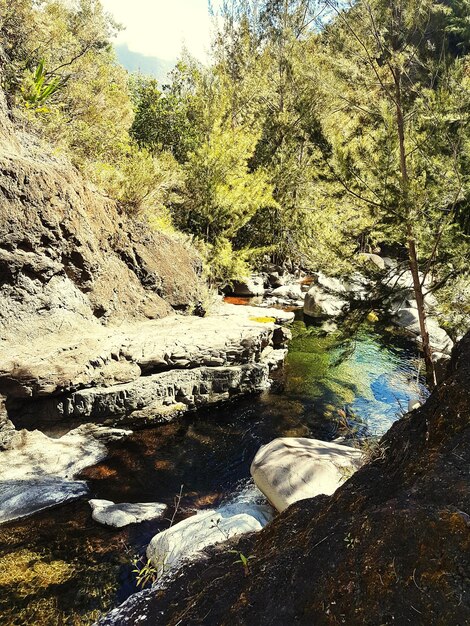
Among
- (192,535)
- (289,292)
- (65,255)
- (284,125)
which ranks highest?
(284,125)

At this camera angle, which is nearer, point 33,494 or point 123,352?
point 33,494

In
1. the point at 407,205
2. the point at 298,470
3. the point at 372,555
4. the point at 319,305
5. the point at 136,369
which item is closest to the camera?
the point at 372,555

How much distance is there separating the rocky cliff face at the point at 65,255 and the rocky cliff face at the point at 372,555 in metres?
5.27

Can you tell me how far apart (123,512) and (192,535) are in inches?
46.3

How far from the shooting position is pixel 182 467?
6254 millimetres

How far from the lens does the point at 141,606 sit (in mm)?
2484

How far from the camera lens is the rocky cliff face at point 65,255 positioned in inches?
257

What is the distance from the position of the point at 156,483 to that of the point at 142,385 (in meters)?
1.87

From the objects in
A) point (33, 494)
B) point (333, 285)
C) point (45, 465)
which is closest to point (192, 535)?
point (33, 494)

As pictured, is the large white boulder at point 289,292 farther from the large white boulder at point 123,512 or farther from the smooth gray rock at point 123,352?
the large white boulder at point 123,512

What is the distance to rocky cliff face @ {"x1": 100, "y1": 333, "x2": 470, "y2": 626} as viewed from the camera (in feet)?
4.97

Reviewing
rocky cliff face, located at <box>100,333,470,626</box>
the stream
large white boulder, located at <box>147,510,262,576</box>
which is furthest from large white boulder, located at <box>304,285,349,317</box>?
rocky cliff face, located at <box>100,333,470,626</box>

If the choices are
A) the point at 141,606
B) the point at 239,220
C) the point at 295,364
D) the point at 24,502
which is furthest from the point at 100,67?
the point at 141,606

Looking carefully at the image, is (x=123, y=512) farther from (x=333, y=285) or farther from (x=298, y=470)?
(x=333, y=285)
